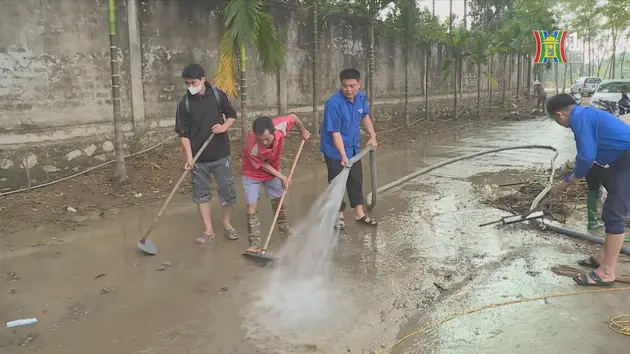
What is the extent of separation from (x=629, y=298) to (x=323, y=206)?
307 centimetres

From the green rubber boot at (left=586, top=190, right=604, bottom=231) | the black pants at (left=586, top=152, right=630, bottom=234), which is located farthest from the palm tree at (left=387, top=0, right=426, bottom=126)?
the black pants at (left=586, top=152, right=630, bottom=234)

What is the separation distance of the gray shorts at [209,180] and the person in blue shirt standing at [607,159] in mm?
3233

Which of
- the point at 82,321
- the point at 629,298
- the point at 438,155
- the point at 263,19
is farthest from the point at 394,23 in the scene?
the point at 82,321

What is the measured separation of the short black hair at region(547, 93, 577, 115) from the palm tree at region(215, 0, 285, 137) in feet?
17.2

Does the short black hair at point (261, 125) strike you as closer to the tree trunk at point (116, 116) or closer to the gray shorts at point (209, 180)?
the gray shorts at point (209, 180)

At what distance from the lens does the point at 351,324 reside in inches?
139

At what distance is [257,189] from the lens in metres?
5.09

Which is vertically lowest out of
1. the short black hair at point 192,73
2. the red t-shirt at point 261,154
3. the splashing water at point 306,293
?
the splashing water at point 306,293

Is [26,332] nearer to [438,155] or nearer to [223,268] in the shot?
[223,268]

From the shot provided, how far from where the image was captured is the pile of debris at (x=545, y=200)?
237 inches

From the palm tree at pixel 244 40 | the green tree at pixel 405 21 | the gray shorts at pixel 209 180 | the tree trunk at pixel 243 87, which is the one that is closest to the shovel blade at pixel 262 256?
the gray shorts at pixel 209 180

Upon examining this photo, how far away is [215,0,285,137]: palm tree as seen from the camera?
7969 millimetres

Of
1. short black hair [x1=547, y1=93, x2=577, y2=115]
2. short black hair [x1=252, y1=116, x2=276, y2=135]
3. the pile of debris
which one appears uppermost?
short black hair [x1=547, y1=93, x2=577, y2=115]

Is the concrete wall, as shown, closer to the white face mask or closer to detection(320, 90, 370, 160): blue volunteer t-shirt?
the white face mask
